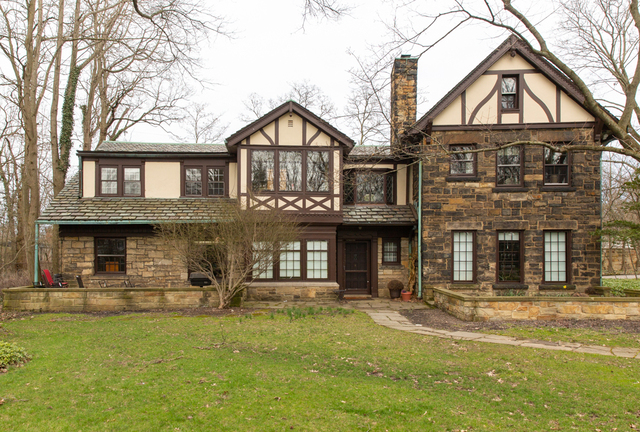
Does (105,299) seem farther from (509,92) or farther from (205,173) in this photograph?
(509,92)

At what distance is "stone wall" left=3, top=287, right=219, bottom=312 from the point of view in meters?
12.0

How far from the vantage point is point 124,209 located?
14641 mm

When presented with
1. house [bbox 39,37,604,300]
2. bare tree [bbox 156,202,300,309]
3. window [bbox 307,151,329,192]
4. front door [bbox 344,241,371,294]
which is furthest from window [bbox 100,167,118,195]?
front door [bbox 344,241,371,294]

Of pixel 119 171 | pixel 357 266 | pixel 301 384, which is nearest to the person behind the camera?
pixel 301 384

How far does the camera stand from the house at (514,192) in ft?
46.3

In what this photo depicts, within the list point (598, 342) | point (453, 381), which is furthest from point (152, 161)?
point (598, 342)

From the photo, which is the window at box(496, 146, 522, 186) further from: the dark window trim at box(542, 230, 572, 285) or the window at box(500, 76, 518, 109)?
the dark window trim at box(542, 230, 572, 285)

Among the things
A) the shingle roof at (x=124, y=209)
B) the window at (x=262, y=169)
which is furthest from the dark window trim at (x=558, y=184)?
the shingle roof at (x=124, y=209)

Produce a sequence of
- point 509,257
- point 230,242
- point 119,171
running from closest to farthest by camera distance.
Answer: point 230,242 < point 509,257 < point 119,171

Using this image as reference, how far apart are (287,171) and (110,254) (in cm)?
666

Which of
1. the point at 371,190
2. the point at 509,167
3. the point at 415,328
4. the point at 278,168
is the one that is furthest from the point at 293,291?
the point at 509,167

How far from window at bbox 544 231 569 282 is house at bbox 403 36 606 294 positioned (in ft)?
0.11

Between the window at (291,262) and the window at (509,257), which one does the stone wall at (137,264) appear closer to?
the window at (291,262)

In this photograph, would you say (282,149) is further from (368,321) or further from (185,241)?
(368,321)
